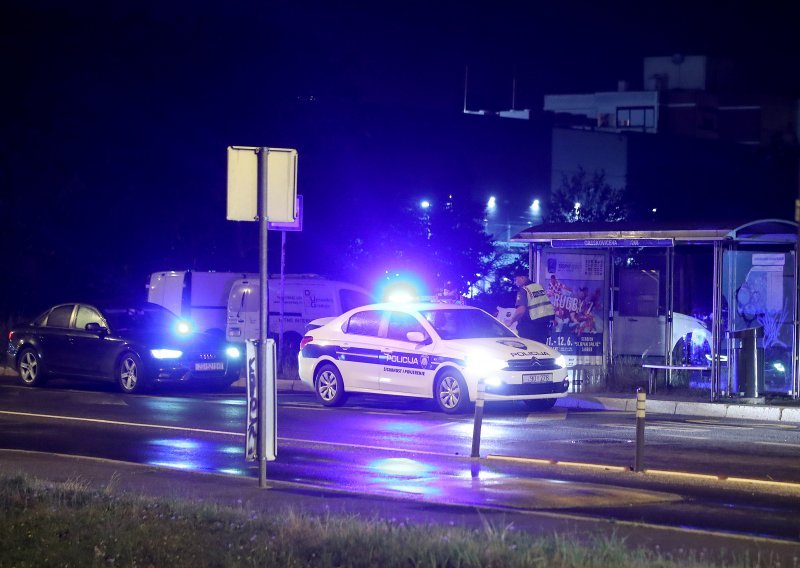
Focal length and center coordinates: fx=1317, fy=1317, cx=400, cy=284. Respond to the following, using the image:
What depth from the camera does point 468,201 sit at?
4366 centimetres

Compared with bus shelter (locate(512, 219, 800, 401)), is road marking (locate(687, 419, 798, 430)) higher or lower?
lower

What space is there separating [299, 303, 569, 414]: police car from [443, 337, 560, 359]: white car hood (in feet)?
0.05

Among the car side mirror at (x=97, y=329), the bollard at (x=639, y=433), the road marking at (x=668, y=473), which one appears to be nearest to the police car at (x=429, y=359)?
the car side mirror at (x=97, y=329)

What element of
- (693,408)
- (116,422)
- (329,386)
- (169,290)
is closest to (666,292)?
(693,408)

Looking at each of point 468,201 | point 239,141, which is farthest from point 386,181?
point 239,141

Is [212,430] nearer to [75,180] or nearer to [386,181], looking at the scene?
[75,180]


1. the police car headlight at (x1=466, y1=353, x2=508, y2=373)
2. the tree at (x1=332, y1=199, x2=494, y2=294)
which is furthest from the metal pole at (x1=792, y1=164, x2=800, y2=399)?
the tree at (x1=332, y1=199, x2=494, y2=294)

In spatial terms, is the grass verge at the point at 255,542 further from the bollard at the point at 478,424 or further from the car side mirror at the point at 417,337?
the car side mirror at the point at 417,337

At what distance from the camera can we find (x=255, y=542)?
7.92 m

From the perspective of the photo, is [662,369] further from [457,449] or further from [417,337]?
[457,449]

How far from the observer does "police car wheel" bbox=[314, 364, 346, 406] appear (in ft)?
65.6

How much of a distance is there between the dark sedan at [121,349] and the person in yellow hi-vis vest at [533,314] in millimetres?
5313

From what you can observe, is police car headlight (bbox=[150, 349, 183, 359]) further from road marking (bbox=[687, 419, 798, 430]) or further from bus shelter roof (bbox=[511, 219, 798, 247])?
road marking (bbox=[687, 419, 798, 430])

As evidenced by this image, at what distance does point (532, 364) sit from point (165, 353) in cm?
693
